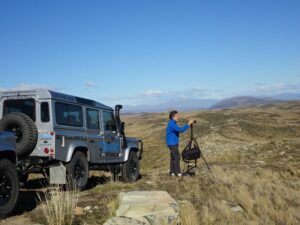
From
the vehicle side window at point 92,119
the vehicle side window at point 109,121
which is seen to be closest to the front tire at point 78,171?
the vehicle side window at point 92,119

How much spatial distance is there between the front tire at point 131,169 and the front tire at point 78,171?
2.38 m

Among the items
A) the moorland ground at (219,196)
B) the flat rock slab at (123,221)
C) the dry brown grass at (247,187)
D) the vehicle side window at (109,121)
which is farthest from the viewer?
the vehicle side window at (109,121)

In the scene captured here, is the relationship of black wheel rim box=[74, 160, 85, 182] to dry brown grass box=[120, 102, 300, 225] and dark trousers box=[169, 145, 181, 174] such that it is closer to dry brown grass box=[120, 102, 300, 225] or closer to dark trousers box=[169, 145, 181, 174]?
dry brown grass box=[120, 102, 300, 225]

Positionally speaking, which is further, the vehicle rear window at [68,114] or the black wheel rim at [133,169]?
the black wheel rim at [133,169]

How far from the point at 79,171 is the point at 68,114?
1.39 metres

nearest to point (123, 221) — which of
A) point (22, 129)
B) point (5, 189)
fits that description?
point (5, 189)

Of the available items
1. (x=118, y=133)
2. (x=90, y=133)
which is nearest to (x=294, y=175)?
(x=118, y=133)

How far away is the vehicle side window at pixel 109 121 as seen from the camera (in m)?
13.4

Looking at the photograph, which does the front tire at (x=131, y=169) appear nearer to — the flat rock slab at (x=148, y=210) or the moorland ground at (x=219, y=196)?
the moorland ground at (x=219, y=196)

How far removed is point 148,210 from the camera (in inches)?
308

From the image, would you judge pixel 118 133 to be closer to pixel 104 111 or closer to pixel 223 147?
pixel 104 111

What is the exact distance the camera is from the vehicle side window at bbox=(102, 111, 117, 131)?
13.4 metres

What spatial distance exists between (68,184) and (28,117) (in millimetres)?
1815

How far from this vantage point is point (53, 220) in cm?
773
